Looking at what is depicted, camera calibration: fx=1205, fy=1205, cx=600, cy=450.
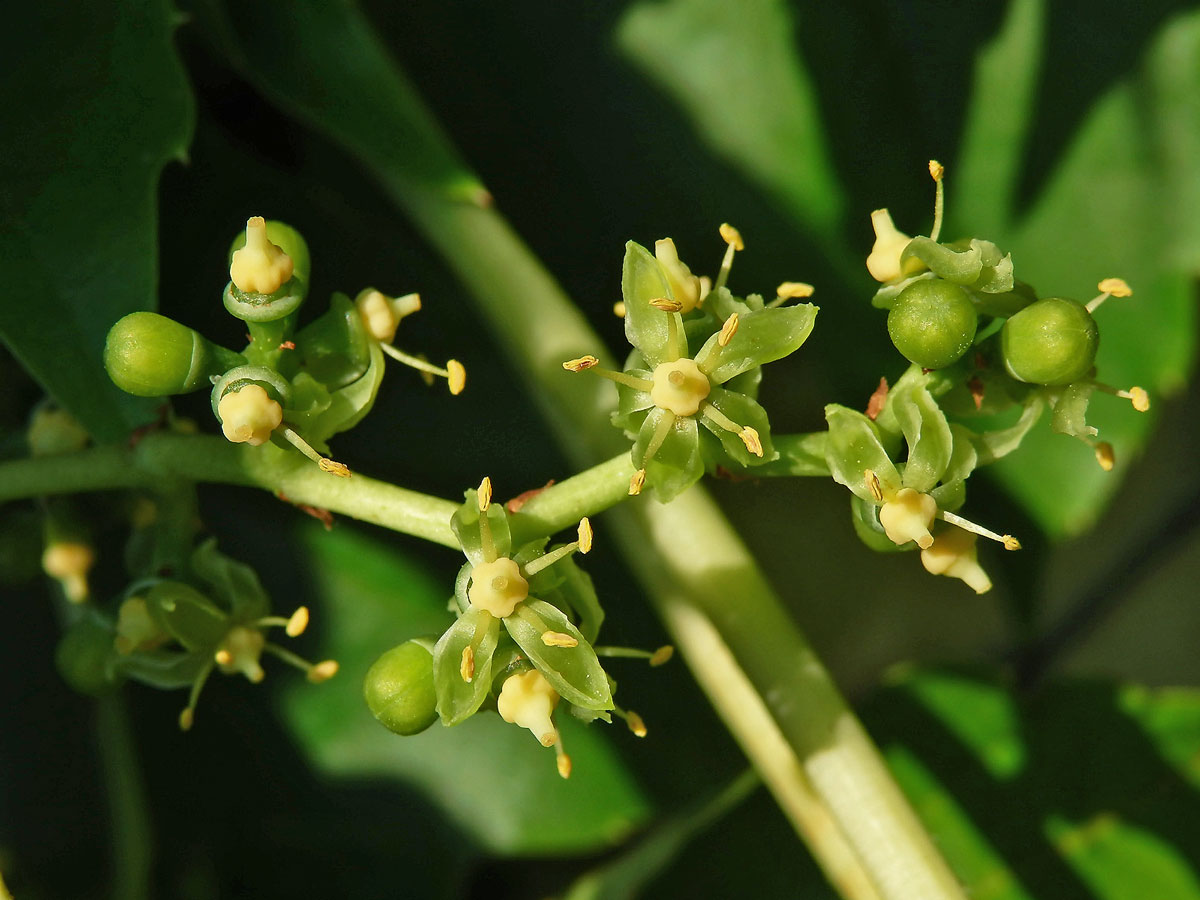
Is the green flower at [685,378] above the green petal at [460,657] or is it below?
above

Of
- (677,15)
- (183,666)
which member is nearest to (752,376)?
(183,666)

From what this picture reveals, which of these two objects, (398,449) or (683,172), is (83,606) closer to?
(398,449)

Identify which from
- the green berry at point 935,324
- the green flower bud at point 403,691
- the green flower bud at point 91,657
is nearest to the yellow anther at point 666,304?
the green berry at point 935,324

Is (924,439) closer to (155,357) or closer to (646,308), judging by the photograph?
(646,308)

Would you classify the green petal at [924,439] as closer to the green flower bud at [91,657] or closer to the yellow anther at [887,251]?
the yellow anther at [887,251]

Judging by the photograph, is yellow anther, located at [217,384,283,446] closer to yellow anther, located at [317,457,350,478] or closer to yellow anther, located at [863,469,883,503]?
yellow anther, located at [317,457,350,478]

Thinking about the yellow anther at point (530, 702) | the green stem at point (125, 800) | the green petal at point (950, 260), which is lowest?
the green stem at point (125, 800)

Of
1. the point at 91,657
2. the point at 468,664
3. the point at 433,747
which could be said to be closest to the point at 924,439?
the point at 468,664
